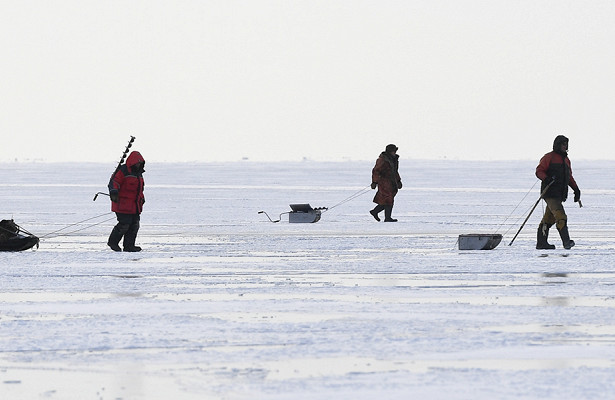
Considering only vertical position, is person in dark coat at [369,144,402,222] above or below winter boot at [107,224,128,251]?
above

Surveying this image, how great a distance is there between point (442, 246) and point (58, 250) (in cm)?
495

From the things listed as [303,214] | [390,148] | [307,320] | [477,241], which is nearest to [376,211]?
[390,148]

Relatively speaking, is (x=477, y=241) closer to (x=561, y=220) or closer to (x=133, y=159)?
(x=561, y=220)

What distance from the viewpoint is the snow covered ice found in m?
6.48

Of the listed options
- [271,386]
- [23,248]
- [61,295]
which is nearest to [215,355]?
[271,386]

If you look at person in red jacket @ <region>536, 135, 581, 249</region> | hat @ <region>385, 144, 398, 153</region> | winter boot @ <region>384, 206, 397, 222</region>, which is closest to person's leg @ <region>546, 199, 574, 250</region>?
person in red jacket @ <region>536, 135, 581, 249</region>

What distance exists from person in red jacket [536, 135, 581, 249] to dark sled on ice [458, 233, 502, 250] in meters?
0.59

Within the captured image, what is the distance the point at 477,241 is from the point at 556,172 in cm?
133

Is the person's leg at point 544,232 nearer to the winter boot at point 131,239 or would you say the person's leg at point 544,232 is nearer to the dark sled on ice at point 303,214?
the winter boot at point 131,239

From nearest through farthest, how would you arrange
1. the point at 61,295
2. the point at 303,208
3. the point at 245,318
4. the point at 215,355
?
the point at 215,355, the point at 245,318, the point at 61,295, the point at 303,208

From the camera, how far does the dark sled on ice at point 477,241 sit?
15.6 metres

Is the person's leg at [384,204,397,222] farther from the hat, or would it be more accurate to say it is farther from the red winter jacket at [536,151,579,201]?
the red winter jacket at [536,151,579,201]

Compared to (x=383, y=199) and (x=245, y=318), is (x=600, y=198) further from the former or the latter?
(x=245, y=318)

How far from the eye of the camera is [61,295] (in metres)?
10.6
